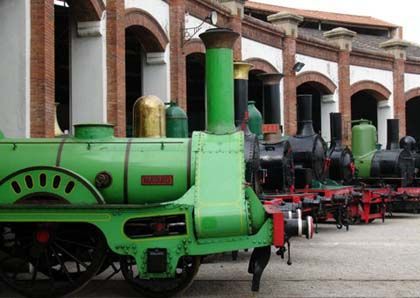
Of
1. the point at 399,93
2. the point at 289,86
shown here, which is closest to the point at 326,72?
the point at 289,86

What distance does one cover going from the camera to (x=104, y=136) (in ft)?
22.3

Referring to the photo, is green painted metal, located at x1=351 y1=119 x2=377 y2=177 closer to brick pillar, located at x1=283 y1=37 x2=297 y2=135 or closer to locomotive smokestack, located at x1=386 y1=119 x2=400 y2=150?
locomotive smokestack, located at x1=386 y1=119 x2=400 y2=150

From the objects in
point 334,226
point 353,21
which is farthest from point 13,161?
point 353,21

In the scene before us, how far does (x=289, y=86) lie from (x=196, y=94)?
4710 mm

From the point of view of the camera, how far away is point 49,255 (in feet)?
20.9

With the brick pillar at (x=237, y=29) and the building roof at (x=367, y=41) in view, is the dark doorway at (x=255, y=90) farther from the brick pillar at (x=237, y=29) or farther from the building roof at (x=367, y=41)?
the building roof at (x=367, y=41)

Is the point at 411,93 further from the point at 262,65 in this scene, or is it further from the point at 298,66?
the point at 262,65

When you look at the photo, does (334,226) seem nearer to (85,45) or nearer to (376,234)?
(376,234)

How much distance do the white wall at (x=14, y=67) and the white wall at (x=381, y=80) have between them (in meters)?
17.6

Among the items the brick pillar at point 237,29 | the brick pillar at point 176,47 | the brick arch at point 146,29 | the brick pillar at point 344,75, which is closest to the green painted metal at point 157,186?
the brick arch at point 146,29

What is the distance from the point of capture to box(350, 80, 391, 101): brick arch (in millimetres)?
25950

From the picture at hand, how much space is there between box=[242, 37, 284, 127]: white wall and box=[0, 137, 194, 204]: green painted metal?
13.6 meters

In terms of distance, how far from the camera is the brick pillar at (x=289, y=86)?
22.2 metres

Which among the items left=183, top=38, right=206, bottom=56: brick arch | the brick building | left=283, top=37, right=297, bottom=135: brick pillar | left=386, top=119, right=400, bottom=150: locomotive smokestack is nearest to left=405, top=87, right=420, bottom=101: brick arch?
the brick building
